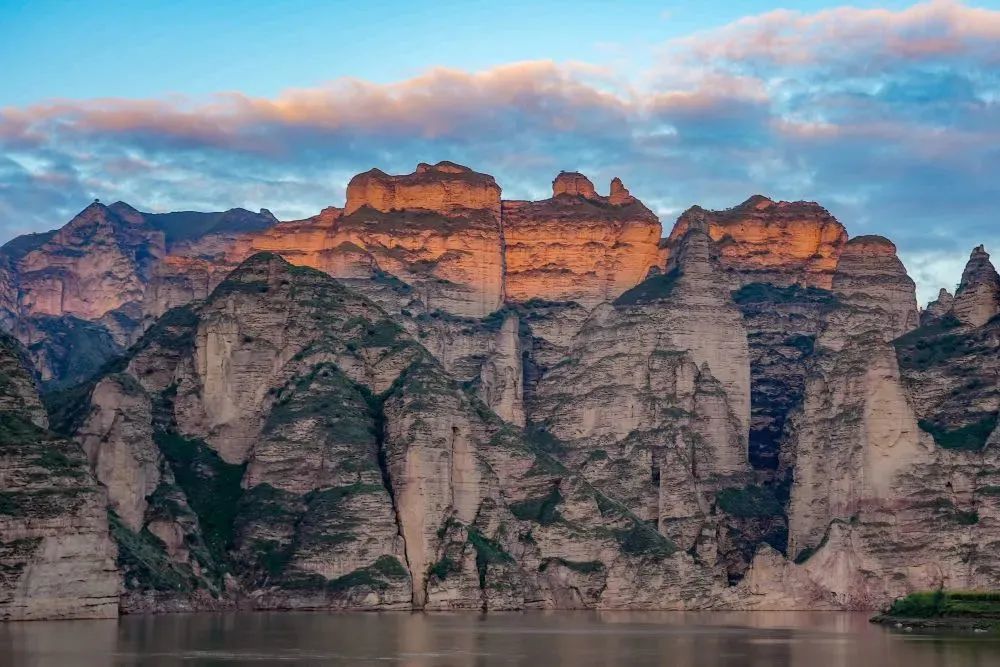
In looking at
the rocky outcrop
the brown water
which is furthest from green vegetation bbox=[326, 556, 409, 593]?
the rocky outcrop

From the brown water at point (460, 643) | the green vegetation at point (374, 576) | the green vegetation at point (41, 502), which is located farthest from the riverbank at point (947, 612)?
the green vegetation at point (41, 502)

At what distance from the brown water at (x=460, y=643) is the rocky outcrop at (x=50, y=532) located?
2866mm

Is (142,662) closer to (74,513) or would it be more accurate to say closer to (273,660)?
(273,660)

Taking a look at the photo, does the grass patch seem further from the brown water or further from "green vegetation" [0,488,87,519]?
"green vegetation" [0,488,87,519]

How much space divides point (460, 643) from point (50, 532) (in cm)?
3368

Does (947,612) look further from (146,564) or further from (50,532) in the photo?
(50,532)

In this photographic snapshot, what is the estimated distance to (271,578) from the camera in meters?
196

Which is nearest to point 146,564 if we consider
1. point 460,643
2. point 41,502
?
point 41,502

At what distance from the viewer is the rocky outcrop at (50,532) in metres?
156

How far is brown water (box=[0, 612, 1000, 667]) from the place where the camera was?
128m

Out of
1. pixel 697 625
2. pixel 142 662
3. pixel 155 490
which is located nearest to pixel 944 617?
pixel 697 625

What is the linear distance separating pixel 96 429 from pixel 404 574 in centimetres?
3149

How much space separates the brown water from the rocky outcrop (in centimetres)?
287

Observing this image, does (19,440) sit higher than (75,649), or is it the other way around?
(19,440)
